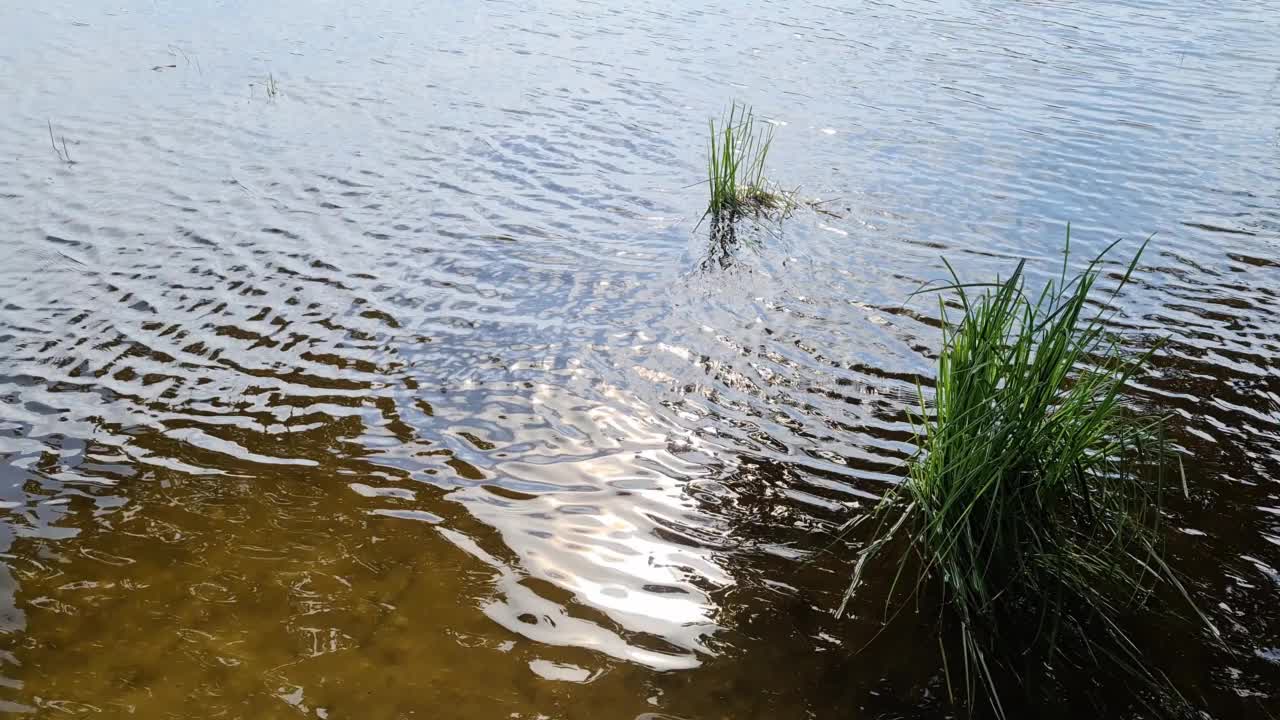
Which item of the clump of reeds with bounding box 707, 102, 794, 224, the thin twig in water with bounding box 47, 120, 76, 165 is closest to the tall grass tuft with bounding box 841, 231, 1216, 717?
the clump of reeds with bounding box 707, 102, 794, 224

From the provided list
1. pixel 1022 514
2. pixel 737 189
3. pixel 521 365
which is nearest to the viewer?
pixel 1022 514

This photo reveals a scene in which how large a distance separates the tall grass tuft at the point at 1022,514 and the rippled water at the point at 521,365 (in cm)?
22

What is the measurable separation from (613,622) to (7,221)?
4570 mm

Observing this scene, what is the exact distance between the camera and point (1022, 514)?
2.76m

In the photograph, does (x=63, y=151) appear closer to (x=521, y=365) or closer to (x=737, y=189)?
(x=521, y=365)

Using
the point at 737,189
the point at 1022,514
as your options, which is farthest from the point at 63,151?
the point at 1022,514

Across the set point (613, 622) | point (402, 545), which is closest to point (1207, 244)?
point (613, 622)

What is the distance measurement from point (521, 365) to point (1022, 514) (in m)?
2.20

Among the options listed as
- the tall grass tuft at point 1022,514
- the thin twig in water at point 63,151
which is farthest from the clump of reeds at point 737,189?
the thin twig in water at point 63,151

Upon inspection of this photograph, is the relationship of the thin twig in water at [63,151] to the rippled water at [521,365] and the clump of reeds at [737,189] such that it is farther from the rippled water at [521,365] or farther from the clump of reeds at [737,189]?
the clump of reeds at [737,189]

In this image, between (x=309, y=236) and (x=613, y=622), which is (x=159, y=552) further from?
(x=309, y=236)

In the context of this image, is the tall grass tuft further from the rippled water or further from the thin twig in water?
the thin twig in water

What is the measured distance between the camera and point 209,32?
9438 millimetres

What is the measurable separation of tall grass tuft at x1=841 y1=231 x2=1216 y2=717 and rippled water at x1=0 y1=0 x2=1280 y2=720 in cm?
22
